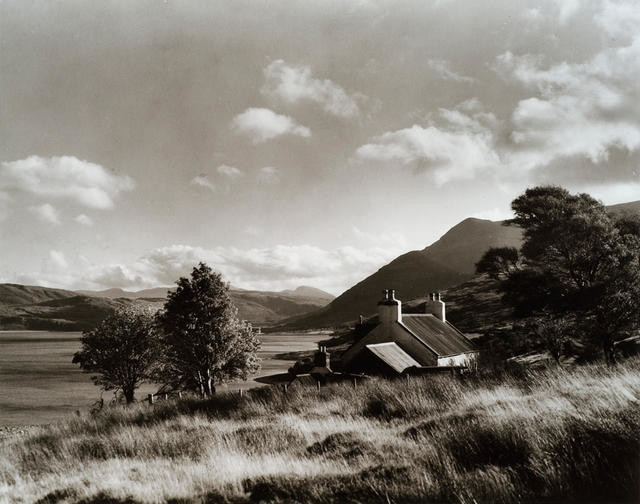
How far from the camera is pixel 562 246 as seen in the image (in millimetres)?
32062

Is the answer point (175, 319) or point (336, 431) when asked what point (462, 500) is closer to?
point (336, 431)

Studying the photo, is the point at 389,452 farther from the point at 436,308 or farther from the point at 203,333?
the point at 436,308

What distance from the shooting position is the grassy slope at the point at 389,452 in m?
6.55

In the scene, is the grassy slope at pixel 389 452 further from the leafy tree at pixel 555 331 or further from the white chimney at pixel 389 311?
the white chimney at pixel 389 311

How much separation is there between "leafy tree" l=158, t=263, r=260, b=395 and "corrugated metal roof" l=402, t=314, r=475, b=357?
45.0 ft

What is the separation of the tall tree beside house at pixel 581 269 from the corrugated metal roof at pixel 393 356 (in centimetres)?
835

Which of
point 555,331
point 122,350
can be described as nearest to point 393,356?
point 555,331

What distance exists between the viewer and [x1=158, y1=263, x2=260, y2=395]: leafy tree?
35.2 m

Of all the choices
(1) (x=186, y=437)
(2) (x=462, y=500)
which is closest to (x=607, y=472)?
(2) (x=462, y=500)

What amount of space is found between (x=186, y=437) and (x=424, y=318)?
32172 mm

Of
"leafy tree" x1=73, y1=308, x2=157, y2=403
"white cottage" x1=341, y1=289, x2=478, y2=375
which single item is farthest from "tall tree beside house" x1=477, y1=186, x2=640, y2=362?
"leafy tree" x1=73, y1=308, x2=157, y2=403

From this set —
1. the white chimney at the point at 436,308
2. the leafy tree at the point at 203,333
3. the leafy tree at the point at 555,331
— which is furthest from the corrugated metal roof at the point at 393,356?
the white chimney at the point at 436,308

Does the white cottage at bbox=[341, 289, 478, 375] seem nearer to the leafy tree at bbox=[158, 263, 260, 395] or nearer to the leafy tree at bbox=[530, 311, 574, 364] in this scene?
the leafy tree at bbox=[530, 311, 574, 364]

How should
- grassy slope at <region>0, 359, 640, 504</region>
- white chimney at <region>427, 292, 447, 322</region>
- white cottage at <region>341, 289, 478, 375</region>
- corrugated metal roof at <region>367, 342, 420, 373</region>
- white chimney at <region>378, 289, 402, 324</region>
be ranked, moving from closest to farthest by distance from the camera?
grassy slope at <region>0, 359, 640, 504</region>, corrugated metal roof at <region>367, 342, 420, 373</region>, white cottage at <region>341, 289, 478, 375</region>, white chimney at <region>378, 289, 402, 324</region>, white chimney at <region>427, 292, 447, 322</region>
